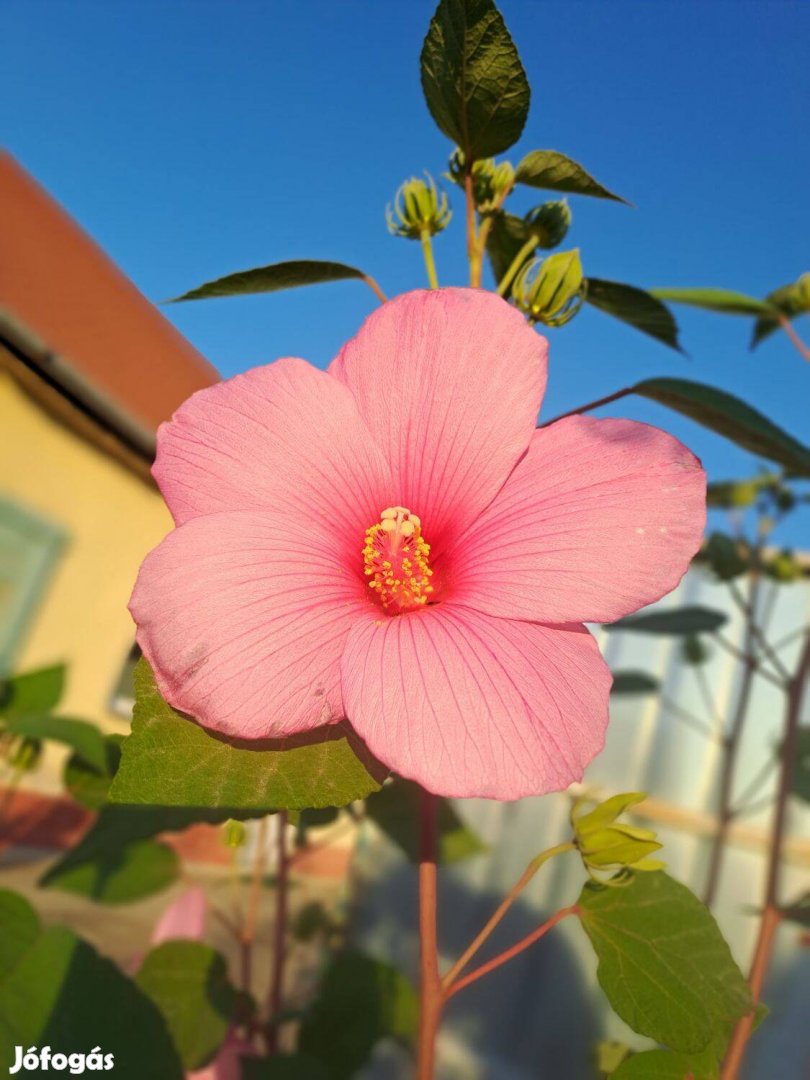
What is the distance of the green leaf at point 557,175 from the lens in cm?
43

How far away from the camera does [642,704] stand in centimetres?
215

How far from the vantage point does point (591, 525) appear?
0.30 meters

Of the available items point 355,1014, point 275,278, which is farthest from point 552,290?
point 355,1014

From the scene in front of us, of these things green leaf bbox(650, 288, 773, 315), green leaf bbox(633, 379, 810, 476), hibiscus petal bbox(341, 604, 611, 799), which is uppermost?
green leaf bbox(650, 288, 773, 315)

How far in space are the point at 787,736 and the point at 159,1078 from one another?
71cm

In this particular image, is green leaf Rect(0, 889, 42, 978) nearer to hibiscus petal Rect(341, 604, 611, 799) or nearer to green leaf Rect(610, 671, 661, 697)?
hibiscus petal Rect(341, 604, 611, 799)

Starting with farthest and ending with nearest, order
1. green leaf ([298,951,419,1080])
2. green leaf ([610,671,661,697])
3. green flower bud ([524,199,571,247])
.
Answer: green leaf ([610,671,661,697]) → green leaf ([298,951,419,1080]) → green flower bud ([524,199,571,247])

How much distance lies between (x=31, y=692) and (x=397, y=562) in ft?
2.75

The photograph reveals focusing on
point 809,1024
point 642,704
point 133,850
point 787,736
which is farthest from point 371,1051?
point 642,704

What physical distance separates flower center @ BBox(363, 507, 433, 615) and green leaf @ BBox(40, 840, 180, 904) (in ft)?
2.28

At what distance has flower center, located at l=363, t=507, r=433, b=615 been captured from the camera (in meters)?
0.35

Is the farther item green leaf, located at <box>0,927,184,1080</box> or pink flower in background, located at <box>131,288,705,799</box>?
green leaf, located at <box>0,927,184,1080</box>

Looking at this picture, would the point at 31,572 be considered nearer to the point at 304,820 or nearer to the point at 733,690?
the point at 304,820

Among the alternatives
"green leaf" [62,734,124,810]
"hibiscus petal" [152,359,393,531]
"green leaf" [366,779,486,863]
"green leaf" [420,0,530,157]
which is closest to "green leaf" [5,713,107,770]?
"green leaf" [62,734,124,810]
